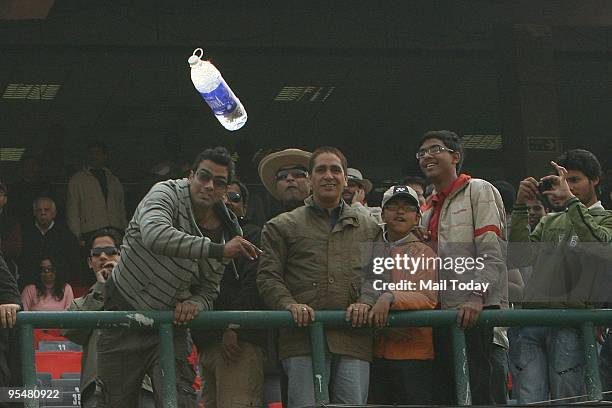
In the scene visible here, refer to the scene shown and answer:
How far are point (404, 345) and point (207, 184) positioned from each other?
1.26 meters

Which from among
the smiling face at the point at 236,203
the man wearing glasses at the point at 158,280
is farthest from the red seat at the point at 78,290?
the man wearing glasses at the point at 158,280

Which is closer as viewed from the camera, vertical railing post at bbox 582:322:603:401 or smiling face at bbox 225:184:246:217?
vertical railing post at bbox 582:322:603:401

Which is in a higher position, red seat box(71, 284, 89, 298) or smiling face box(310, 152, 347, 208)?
red seat box(71, 284, 89, 298)

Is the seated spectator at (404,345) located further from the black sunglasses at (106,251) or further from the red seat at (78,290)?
the red seat at (78,290)

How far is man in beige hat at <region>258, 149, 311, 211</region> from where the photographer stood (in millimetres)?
8219

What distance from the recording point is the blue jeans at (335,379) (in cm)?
709

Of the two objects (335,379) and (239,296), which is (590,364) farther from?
(239,296)

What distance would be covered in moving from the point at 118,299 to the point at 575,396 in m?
2.33

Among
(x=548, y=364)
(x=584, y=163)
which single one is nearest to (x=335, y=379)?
(x=548, y=364)

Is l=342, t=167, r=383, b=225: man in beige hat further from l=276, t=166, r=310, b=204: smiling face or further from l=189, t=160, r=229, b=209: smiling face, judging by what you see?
l=189, t=160, r=229, b=209: smiling face

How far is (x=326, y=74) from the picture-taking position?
18375mm

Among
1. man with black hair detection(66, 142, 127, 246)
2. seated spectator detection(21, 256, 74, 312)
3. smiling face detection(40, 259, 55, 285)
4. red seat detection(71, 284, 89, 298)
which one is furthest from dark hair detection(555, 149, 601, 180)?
man with black hair detection(66, 142, 127, 246)

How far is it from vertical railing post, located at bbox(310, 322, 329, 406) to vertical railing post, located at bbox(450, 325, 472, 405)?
64 cm

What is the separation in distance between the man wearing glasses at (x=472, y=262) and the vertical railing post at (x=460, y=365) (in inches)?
2.0
